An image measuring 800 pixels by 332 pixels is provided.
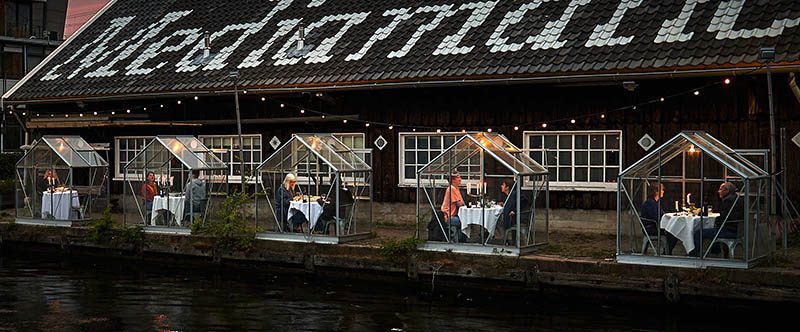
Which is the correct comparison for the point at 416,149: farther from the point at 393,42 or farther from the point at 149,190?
the point at 149,190

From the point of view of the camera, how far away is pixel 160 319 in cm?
1380

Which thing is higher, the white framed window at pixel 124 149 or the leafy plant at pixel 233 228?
the white framed window at pixel 124 149

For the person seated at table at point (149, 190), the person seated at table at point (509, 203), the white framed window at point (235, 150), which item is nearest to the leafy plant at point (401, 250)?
the person seated at table at point (509, 203)

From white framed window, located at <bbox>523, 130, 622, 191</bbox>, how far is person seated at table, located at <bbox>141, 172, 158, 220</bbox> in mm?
7762

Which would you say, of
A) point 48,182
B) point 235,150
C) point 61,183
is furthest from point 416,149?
point 48,182

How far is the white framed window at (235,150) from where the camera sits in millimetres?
23641

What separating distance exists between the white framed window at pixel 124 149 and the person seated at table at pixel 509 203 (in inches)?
485

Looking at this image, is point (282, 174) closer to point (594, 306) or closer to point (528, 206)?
point (528, 206)

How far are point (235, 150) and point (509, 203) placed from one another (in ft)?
32.7

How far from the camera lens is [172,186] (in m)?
20.2

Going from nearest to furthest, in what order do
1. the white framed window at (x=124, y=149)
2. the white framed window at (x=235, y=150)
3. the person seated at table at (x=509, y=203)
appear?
1. the person seated at table at (x=509, y=203)
2. the white framed window at (x=235, y=150)
3. the white framed window at (x=124, y=149)

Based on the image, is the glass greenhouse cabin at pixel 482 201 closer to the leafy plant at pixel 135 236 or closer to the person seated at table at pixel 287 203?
the person seated at table at pixel 287 203

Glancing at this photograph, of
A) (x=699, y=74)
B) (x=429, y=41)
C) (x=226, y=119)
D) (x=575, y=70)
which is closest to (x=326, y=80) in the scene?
(x=429, y=41)

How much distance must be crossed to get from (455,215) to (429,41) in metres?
5.78
